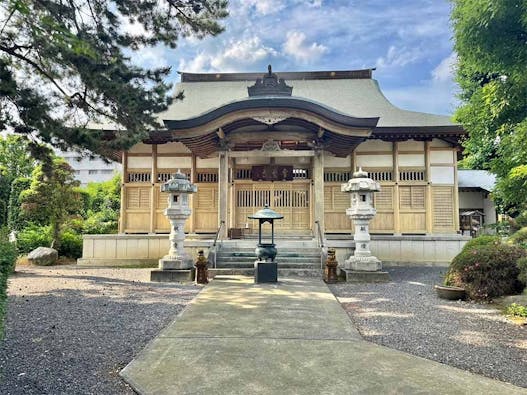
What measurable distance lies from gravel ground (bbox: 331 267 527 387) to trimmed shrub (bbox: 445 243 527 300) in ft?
1.49

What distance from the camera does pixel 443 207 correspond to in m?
12.7

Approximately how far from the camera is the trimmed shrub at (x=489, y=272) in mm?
6734

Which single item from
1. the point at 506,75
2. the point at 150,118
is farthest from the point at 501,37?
the point at 150,118

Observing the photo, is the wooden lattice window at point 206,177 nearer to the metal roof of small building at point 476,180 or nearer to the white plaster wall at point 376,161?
the white plaster wall at point 376,161

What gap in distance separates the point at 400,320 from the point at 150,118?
6915mm

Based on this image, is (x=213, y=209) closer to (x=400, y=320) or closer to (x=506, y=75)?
(x=400, y=320)

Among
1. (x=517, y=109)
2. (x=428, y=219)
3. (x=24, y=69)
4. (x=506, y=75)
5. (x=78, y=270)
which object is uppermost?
(x=24, y=69)

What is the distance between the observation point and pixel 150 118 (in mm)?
8469

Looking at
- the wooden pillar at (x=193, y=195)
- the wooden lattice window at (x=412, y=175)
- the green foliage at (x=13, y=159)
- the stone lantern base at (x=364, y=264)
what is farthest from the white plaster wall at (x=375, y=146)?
the green foliage at (x=13, y=159)

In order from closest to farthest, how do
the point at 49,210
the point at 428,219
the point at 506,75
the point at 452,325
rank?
the point at 452,325
the point at 506,75
the point at 428,219
the point at 49,210

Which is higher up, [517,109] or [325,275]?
[517,109]

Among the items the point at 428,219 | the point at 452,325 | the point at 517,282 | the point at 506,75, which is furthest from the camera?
the point at 428,219

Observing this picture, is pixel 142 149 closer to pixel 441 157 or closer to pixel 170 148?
pixel 170 148

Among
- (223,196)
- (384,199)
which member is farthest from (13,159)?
(384,199)
